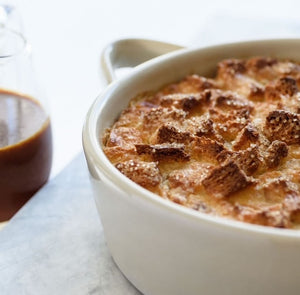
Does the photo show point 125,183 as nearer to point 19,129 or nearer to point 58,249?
point 58,249

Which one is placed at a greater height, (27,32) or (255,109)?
(255,109)

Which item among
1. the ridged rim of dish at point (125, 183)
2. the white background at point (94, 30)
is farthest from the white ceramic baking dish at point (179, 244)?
the white background at point (94, 30)

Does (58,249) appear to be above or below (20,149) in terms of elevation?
below

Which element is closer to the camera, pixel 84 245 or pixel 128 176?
pixel 128 176

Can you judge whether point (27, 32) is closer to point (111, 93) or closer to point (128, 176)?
point (111, 93)

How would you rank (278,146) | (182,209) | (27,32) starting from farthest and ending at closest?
1. (27,32)
2. (278,146)
3. (182,209)

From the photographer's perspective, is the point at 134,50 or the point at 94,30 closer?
the point at 134,50

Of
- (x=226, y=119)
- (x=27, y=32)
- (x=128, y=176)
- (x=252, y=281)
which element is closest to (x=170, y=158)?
(x=128, y=176)

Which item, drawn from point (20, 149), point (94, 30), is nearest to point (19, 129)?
point (20, 149)
